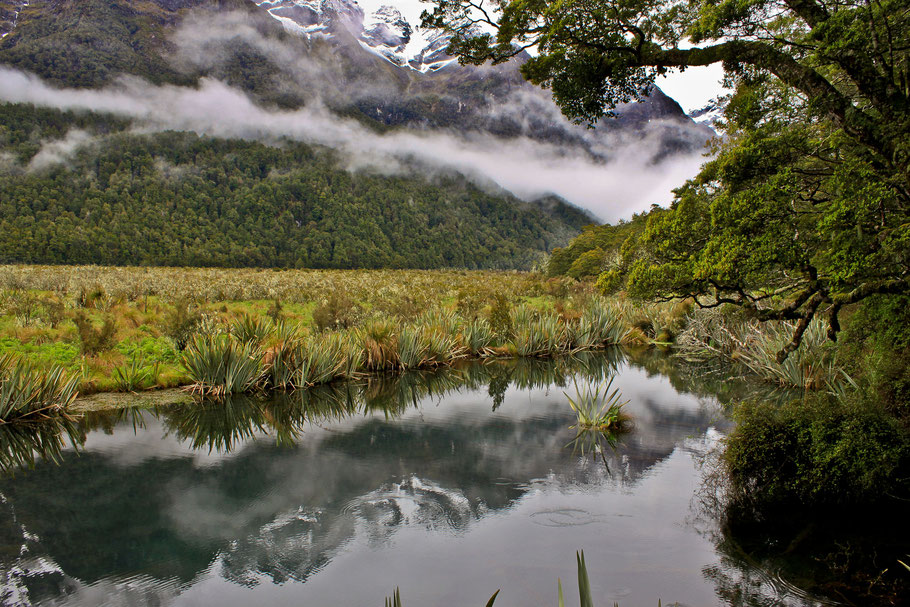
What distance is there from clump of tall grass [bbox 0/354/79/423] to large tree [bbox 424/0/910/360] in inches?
336

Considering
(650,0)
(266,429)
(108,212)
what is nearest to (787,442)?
(650,0)

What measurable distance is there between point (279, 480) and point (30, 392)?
485 cm

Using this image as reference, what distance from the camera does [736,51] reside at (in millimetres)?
5531

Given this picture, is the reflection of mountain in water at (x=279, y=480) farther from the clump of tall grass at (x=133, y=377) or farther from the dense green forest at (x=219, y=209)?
the dense green forest at (x=219, y=209)

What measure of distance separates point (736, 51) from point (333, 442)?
23.8 ft

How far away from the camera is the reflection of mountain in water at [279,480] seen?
15.7ft

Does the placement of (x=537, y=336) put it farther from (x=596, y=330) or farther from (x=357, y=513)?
(x=357, y=513)

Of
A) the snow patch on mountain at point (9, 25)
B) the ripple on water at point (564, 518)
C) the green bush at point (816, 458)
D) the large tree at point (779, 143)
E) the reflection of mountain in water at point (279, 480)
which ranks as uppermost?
the snow patch on mountain at point (9, 25)

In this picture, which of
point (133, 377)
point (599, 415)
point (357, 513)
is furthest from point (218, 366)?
point (599, 415)

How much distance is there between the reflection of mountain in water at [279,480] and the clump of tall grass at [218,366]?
0.57 metres

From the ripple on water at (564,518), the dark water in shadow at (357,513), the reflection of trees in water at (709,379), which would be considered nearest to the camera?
the dark water in shadow at (357,513)

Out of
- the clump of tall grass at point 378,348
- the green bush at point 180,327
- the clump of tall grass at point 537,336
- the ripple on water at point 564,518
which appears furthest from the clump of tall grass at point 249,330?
the ripple on water at point 564,518

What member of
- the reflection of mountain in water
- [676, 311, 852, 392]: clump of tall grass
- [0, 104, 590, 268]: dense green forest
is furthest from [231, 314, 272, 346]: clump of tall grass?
[0, 104, 590, 268]: dense green forest

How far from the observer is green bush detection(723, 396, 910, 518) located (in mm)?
5172
